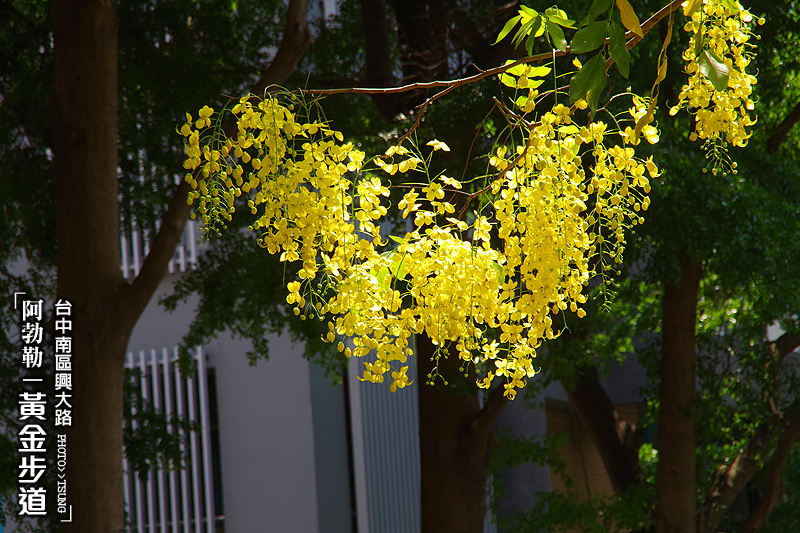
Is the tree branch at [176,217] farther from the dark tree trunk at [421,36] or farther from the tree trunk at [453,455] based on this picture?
the tree trunk at [453,455]

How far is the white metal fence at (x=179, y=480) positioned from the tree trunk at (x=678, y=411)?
163 inches

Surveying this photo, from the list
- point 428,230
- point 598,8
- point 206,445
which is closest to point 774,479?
point 206,445

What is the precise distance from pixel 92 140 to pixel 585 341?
112 inches

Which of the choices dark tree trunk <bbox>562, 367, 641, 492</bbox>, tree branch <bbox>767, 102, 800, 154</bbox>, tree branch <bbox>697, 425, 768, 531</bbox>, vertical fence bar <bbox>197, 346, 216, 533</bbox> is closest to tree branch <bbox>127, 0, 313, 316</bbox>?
tree branch <bbox>767, 102, 800, 154</bbox>

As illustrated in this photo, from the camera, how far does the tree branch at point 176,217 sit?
3654mm

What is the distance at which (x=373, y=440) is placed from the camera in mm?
8156

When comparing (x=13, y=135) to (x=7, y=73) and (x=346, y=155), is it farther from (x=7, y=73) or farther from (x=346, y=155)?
(x=346, y=155)

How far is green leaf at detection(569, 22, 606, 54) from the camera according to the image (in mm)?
1257

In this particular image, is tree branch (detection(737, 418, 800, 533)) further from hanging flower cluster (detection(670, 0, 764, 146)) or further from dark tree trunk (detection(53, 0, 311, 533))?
hanging flower cluster (detection(670, 0, 764, 146))

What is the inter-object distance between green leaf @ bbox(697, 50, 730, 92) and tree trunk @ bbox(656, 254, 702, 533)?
4.03 meters

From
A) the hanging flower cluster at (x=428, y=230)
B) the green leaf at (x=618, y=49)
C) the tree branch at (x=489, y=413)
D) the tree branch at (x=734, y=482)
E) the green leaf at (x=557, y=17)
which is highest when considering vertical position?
the green leaf at (x=557, y=17)

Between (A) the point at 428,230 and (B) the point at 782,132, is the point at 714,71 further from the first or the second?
(B) the point at 782,132

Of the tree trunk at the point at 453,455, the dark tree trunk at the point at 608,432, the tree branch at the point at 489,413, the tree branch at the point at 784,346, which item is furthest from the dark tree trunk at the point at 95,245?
the tree branch at the point at 784,346

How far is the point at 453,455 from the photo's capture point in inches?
195
